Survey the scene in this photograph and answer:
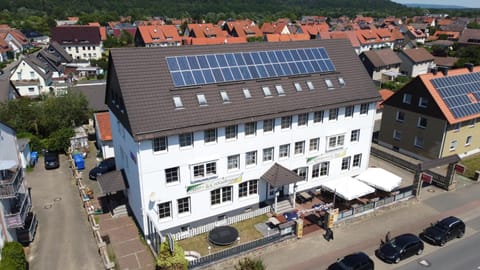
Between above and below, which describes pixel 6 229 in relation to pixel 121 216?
above

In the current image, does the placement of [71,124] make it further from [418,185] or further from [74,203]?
[418,185]

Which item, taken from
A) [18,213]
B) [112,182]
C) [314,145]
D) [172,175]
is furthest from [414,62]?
[18,213]

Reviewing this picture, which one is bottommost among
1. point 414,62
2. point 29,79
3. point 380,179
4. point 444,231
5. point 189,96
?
point 444,231

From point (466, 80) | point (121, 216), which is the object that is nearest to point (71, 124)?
point (121, 216)

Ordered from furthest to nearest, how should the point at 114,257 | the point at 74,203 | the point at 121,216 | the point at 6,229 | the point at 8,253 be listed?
the point at 74,203 → the point at 121,216 → the point at 114,257 → the point at 6,229 → the point at 8,253

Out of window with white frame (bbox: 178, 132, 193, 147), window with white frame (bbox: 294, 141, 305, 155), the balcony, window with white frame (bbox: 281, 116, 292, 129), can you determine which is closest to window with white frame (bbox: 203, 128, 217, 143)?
window with white frame (bbox: 178, 132, 193, 147)

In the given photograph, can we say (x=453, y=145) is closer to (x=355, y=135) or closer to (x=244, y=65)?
(x=355, y=135)

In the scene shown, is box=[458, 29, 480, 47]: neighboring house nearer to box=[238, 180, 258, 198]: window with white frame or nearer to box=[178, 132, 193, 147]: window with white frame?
box=[238, 180, 258, 198]: window with white frame
